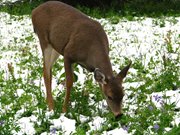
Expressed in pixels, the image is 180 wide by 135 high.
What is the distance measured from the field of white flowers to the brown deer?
1.17 feet

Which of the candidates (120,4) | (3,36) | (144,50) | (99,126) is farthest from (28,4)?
(99,126)

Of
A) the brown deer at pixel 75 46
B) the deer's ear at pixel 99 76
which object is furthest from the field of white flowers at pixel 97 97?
the deer's ear at pixel 99 76

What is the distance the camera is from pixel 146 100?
781 cm

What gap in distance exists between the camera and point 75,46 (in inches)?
302

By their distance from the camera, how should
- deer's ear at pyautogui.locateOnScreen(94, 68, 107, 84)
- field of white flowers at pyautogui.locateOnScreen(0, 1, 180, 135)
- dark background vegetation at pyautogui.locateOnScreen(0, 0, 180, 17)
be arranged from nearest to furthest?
field of white flowers at pyautogui.locateOnScreen(0, 1, 180, 135) < deer's ear at pyautogui.locateOnScreen(94, 68, 107, 84) < dark background vegetation at pyautogui.locateOnScreen(0, 0, 180, 17)

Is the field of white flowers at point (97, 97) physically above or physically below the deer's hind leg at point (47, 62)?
below

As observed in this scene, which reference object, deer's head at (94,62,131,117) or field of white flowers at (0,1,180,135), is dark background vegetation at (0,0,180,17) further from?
deer's head at (94,62,131,117)

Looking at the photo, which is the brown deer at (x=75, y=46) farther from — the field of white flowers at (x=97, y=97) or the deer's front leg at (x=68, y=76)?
the field of white flowers at (x=97, y=97)

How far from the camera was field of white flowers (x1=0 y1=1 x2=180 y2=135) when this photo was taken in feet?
21.5

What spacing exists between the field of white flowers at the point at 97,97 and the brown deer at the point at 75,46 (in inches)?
14.0

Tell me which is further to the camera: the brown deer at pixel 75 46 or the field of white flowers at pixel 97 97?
the brown deer at pixel 75 46

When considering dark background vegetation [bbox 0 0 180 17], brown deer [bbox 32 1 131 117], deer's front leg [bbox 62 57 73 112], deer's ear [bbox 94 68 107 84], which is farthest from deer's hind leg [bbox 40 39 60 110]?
dark background vegetation [bbox 0 0 180 17]

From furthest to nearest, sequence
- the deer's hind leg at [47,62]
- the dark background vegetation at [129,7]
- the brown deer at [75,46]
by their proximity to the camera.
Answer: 1. the dark background vegetation at [129,7]
2. the deer's hind leg at [47,62]
3. the brown deer at [75,46]

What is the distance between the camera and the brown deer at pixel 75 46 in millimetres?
7012
